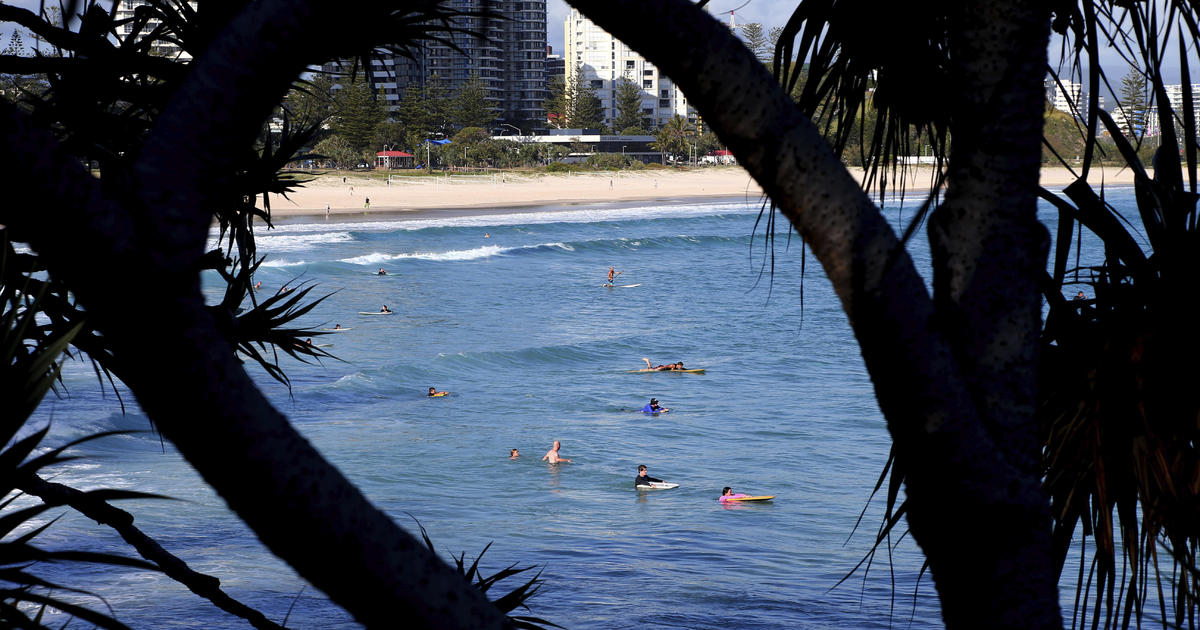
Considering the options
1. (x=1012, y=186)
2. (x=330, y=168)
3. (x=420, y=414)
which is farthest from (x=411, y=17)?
(x=330, y=168)

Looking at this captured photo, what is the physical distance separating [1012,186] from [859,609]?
8.91 metres

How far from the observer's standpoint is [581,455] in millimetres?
14938

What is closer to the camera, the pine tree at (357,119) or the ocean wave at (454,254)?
the ocean wave at (454,254)

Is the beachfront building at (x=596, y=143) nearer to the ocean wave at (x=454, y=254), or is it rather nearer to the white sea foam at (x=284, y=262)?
the ocean wave at (x=454, y=254)

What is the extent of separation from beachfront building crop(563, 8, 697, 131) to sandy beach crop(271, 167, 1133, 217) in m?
38.9

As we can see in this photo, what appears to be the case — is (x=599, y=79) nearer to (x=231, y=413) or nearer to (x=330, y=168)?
(x=330, y=168)

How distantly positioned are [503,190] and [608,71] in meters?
63.4

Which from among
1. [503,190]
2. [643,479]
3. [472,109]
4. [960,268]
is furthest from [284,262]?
[472,109]

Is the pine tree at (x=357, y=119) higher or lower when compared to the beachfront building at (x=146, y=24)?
higher

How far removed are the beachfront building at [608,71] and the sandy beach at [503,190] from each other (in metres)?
38.9

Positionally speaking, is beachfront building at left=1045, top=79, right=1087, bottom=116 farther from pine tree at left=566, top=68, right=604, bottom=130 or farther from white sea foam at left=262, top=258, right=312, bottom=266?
pine tree at left=566, top=68, right=604, bottom=130

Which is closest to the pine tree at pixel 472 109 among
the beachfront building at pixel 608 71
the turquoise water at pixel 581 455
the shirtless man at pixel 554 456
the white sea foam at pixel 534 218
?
the white sea foam at pixel 534 218

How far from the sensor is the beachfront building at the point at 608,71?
120 metres

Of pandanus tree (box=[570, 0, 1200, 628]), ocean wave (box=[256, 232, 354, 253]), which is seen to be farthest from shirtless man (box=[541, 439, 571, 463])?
ocean wave (box=[256, 232, 354, 253])
